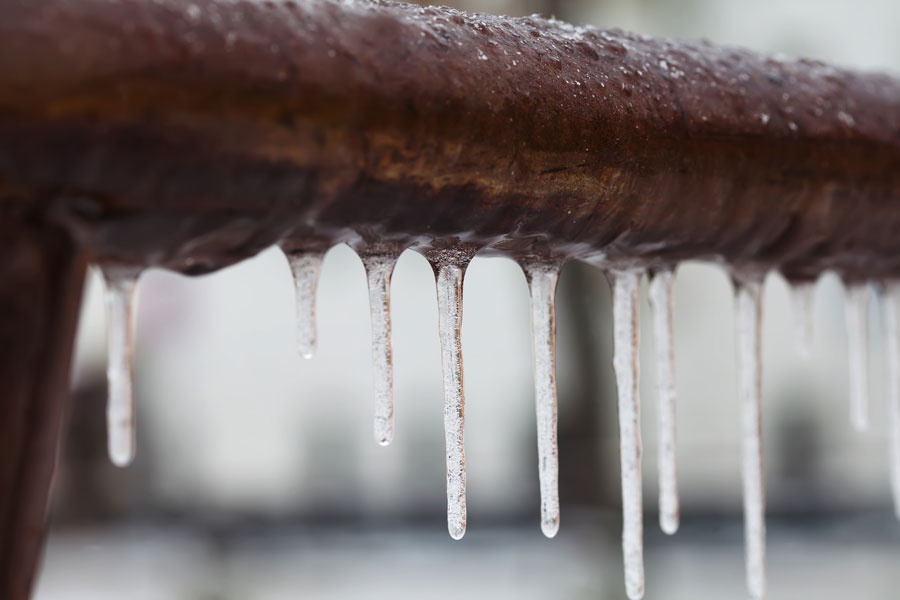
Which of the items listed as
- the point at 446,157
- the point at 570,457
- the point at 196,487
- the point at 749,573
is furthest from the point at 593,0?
the point at 446,157

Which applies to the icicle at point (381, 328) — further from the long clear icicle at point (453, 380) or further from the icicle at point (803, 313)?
the icicle at point (803, 313)

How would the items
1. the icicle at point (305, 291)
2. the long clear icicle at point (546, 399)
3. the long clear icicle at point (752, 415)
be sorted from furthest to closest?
the long clear icicle at point (752, 415), the long clear icicle at point (546, 399), the icicle at point (305, 291)

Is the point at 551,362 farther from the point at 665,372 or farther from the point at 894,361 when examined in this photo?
the point at 894,361

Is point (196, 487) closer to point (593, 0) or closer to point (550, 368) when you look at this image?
point (593, 0)

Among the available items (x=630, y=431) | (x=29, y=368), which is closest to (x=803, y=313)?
(x=630, y=431)

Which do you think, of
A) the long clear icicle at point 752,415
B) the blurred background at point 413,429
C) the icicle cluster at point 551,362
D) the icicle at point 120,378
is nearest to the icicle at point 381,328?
the icicle cluster at point 551,362

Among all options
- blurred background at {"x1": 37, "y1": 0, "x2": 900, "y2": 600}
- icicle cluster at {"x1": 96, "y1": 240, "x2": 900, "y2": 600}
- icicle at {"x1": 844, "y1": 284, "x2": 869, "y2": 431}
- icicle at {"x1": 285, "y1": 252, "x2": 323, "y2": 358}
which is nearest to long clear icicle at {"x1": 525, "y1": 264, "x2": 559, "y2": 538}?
icicle cluster at {"x1": 96, "y1": 240, "x2": 900, "y2": 600}
